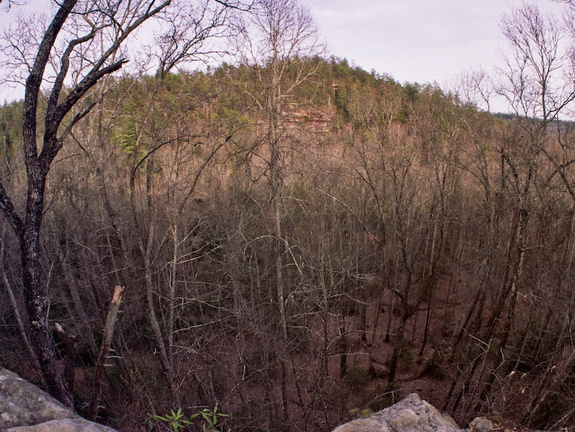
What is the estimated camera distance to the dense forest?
8.01 meters

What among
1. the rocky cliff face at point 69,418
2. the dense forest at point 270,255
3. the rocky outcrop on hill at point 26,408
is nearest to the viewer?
the rocky cliff face at point 69,418


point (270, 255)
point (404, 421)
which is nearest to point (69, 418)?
point (404, 421)

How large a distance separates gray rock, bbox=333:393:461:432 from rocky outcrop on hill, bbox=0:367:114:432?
8.35 feet

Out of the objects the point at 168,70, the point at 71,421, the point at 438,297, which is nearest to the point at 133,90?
the point at 168,70

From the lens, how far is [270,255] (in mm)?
14234

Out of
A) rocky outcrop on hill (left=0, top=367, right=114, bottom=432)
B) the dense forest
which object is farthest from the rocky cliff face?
the dense forest

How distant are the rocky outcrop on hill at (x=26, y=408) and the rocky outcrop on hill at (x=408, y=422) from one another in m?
2.56

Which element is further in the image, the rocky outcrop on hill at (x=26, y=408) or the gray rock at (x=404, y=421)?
the rocky outcrop on hill at (x=26, y=408)

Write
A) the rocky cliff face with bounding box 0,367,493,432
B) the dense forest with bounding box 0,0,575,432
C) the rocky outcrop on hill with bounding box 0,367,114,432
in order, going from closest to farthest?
the rocky cliff face with bounding box 0,367,493,432 → the rocky outcrop on hill with bounding box 0,367,114,432 → the dense forest with bounding box 0,0,575,432

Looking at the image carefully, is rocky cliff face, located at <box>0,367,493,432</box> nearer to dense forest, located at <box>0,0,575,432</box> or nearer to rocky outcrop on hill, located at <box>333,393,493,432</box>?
rocky outcrop on hill, located at <box>333,393,493,432</box>

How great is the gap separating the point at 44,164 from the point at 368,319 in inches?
558

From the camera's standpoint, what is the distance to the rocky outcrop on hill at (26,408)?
4.24m

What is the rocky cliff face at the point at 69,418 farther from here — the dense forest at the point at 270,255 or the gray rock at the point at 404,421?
the dense forest at the point at 270,255

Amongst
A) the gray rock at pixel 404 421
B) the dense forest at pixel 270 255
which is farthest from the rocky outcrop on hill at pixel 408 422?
the dense forest at pixel 270 255
